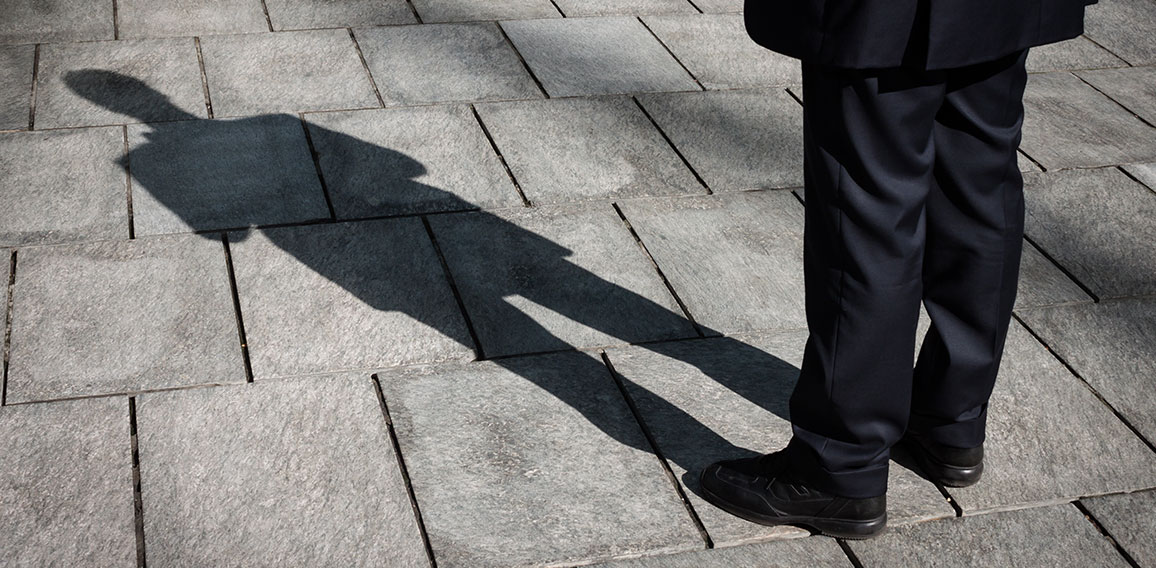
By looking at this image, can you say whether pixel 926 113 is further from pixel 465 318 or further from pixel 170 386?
pixel 170 386

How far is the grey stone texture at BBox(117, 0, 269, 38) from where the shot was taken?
4.40 metres

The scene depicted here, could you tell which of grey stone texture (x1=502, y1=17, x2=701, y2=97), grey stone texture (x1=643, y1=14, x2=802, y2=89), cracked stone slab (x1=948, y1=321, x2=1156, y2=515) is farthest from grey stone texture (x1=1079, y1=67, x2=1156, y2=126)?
cracked stone slab (x1=948, y1=321, x2=1156, y2=515)

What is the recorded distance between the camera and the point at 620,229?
3.37m

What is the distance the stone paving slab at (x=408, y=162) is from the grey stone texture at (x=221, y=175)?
9cm

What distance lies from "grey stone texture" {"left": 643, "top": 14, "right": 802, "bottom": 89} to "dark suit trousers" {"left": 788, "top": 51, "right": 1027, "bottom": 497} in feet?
7.09

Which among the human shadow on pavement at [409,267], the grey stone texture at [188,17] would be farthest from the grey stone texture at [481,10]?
the human shadow on pavement at [409,267]

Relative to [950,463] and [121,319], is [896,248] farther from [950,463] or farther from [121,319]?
[121,319]

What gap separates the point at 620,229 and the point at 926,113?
1509 millimetres

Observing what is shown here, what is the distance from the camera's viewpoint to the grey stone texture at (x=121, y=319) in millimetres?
2682

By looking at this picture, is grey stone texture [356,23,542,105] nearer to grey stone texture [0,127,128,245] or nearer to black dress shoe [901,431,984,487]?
grey stone texture [0,127,128,245]

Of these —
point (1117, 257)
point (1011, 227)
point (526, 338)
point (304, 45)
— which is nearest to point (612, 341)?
point (526, 338)

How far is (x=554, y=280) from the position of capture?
3.14 metres

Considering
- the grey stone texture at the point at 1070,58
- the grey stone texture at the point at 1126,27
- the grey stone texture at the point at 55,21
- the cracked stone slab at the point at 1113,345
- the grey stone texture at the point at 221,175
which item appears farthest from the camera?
the grey stone texture at the point at 1126,27

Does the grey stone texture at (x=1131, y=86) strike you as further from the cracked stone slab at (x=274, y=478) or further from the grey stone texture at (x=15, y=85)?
the grey stone texture at (x=15, y=85)
